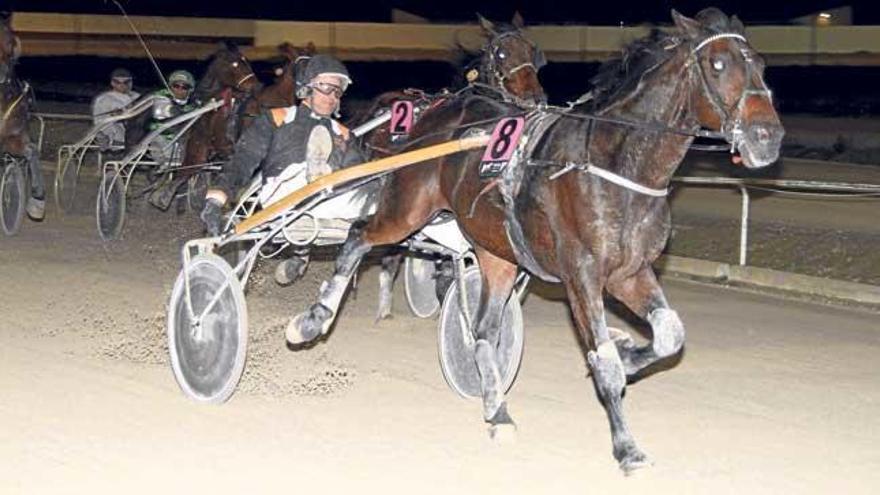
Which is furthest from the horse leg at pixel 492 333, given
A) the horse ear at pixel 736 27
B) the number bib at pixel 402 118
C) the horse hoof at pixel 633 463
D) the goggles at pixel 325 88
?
the number bib at pixel 402 118

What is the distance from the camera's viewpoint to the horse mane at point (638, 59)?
579 centimetres

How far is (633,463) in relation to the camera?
5.68 metres

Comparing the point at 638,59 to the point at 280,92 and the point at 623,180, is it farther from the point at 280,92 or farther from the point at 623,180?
the point at 280,92

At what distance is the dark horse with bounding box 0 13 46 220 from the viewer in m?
12.6

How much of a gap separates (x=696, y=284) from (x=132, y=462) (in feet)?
19.7

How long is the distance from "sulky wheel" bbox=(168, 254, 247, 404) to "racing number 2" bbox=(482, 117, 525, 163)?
124 centimetres

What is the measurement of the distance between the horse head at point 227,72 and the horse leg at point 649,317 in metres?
7.09

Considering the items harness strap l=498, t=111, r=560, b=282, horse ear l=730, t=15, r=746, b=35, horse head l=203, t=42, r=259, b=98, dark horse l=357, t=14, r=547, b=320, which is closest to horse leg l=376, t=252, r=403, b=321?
dark horse l=357, t=14, r=547, b=320

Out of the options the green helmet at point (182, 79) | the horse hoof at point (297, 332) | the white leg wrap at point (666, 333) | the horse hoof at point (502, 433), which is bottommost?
the horse hoof at point (502, 433)

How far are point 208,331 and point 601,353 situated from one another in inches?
74.8

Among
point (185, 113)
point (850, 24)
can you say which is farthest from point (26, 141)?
point (850, 24)

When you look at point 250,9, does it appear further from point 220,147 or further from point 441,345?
point 441,345

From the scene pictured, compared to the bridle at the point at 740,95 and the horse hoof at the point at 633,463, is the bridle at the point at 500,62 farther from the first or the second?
the horse hoof at the point at 633,463

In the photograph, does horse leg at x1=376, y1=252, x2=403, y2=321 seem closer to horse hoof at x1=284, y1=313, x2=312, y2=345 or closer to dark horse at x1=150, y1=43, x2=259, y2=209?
horse hoof at x1=284, y1=313, x2=312, y2=345
